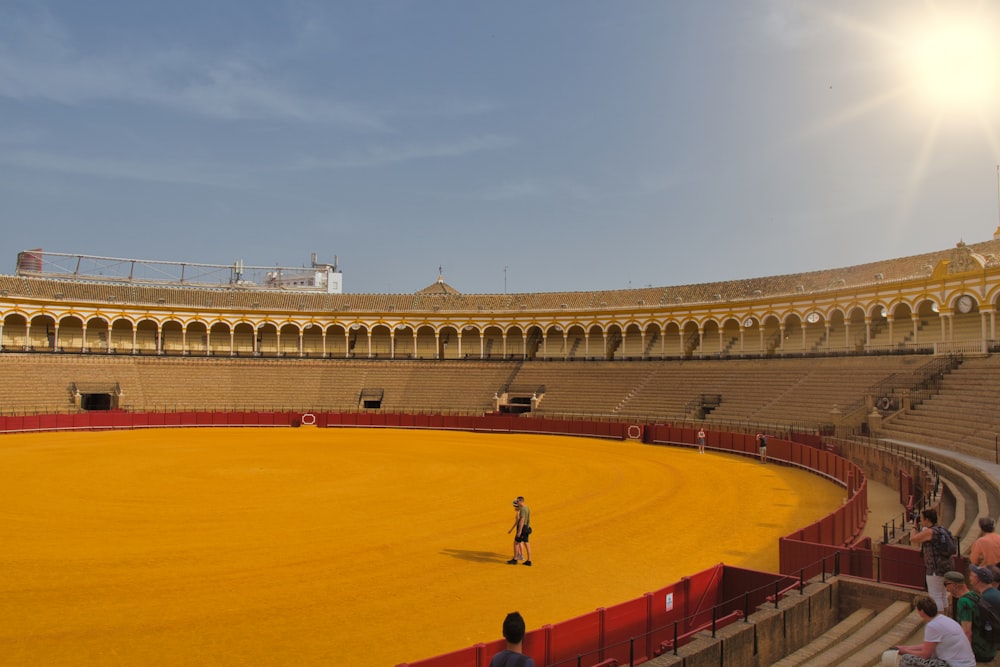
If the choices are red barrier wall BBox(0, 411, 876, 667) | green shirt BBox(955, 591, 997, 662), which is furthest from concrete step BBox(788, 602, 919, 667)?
green shirt BBox(955, 591, 997, 662)

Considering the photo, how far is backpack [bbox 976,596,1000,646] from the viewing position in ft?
21.9

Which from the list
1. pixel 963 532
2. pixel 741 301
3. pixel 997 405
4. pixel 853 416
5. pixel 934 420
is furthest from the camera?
Answer: pixel 741 301

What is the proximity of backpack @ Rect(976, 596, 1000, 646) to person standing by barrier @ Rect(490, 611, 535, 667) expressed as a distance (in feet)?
15.3

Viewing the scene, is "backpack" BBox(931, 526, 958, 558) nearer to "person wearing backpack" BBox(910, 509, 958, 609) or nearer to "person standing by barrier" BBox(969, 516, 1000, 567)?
"person wearing backpack" BBox(910, 509, 958, 609)

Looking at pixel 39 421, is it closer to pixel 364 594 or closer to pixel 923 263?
pixel 364 594

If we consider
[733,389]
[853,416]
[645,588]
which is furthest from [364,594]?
[733,389]

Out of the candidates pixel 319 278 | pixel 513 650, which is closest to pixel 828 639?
pixel 513 650

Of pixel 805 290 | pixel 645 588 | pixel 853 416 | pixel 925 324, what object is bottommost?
pixel 645 588

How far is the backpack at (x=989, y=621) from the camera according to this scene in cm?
667

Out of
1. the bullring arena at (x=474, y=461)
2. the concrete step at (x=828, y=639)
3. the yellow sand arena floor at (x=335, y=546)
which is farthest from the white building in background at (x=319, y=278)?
the concrete step at (x=828, y=639)

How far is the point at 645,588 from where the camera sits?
1238 centimetres

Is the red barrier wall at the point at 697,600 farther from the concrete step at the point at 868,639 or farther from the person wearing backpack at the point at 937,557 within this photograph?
the person wearing backpack at the point at 937,557

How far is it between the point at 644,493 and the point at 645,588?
9918mm

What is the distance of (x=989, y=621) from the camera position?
21.9 feet
